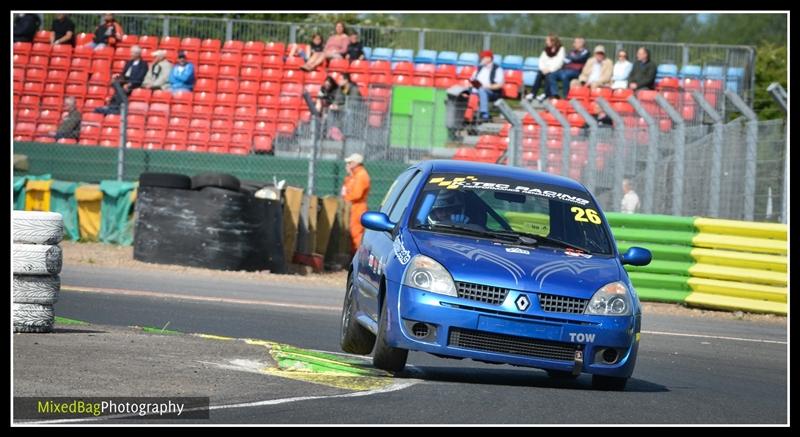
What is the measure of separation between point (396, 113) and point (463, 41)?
7.11 m

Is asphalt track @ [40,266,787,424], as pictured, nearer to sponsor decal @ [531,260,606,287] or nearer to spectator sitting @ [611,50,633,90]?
sponsor decal @ [531,260,606,287]

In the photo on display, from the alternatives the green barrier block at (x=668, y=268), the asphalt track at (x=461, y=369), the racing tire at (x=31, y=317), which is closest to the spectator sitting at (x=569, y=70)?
the green barrier block at (x=668, y=268)

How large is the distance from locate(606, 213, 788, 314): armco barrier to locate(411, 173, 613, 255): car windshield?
7.48m

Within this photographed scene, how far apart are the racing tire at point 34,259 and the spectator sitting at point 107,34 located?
19.9 m

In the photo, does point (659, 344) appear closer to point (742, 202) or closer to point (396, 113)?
point (742, 202)

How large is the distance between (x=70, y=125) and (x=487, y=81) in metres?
7.96

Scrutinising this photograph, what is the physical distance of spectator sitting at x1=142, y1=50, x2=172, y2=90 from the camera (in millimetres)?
26734

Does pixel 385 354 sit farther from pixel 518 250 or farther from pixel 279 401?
pixel 279 401

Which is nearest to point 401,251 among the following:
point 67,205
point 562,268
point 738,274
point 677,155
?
point 562,268

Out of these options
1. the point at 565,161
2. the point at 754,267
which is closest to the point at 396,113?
the point at 565,161

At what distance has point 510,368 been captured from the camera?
10.9 metres

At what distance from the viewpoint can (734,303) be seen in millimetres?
16734

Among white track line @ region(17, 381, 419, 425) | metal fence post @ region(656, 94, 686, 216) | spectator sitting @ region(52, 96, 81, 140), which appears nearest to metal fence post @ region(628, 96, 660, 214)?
metal fence post @ region(656, 94, 686, 216)

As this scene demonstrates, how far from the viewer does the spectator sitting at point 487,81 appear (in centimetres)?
2461
